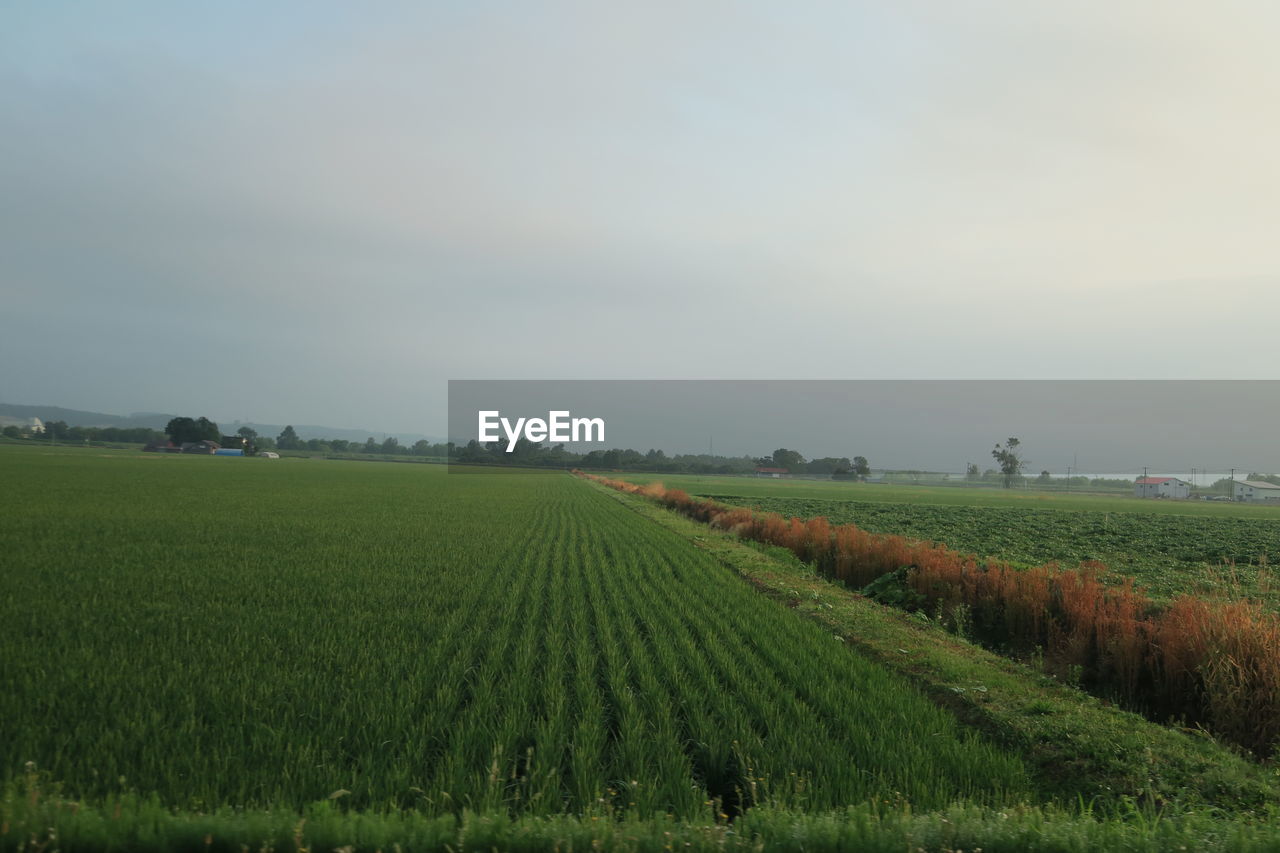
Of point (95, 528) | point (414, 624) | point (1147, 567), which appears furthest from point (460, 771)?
point (1147, 567)

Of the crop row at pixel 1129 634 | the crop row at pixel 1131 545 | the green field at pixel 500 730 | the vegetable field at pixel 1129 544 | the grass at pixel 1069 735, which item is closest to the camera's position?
the green field at pixel 500 730

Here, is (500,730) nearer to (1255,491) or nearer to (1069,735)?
(1069,735)

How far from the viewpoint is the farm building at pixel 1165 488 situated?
118938 millimetres

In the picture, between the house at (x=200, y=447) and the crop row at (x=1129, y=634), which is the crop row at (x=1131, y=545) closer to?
the crop row at (x=1129, y=634)

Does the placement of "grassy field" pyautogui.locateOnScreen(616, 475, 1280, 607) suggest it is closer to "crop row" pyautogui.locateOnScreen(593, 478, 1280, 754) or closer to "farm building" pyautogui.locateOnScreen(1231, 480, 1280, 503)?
"crop row" pyautogui.locateOnScreen(593, 478, 1280, 754)

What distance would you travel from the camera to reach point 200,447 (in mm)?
138000

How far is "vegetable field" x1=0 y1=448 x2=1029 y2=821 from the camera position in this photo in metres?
4.26

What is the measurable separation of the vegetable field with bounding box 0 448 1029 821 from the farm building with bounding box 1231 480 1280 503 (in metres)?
140

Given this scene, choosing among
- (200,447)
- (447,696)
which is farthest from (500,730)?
(200,447)

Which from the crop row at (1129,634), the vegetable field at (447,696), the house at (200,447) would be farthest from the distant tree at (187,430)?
the crop row at (1129,634)

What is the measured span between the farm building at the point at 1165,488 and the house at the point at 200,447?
605 ft

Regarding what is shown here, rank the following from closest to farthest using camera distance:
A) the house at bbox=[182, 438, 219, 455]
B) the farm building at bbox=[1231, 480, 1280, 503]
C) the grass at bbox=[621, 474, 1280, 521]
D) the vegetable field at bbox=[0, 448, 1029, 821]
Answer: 1. the vegetable field at bbox=[0, 448, 1029, 821]
2. the grass at bbox=[621, 474, 1280, 521]
3. the farm building at bbox=[1231, 480, 1280, 503]
4. the house at bbox=[182, 438, 219, 455]

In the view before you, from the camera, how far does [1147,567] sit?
17.0m

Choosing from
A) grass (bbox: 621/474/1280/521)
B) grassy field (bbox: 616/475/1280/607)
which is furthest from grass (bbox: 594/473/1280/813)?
grass (bbox: 621/474/1280/521)
